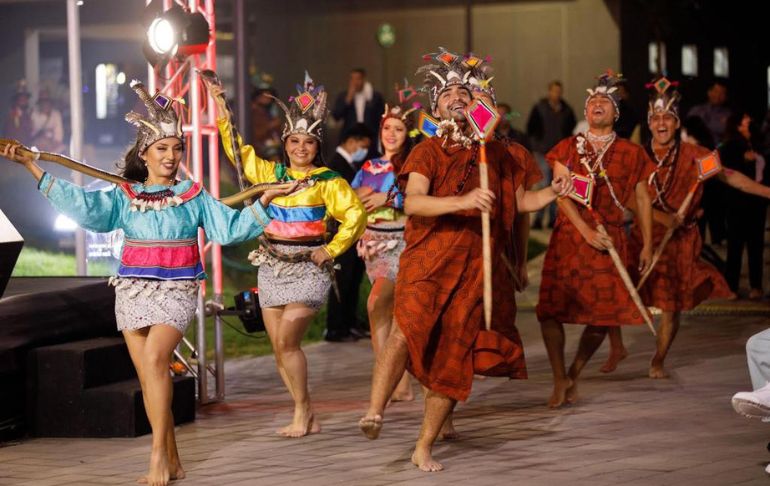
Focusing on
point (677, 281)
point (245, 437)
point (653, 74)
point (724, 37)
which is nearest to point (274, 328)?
point (245, 437)

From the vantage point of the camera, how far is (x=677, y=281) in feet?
35.7

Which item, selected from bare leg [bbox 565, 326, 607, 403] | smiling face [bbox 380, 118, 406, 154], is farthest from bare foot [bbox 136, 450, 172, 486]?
smiling face [bbox 380, 118, 406, 154]

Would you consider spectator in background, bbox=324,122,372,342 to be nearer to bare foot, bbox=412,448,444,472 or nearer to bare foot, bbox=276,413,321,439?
bare foot, bbox=276,413,321,439

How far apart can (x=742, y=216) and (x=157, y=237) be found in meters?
9.73

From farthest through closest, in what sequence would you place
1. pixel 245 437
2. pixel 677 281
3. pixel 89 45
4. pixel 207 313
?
pixel 89 45 → pixel 677 281 → pixel 207 313 → pixel 245 437

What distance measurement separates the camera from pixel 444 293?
7449 millimetres

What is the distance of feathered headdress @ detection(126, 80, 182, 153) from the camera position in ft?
24.2

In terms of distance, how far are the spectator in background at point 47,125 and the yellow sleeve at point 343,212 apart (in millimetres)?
10071

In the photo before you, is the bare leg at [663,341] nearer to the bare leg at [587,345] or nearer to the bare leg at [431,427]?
the bare leg at [587,345]

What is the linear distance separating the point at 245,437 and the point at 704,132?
24.0 ft

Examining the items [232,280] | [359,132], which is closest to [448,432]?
[359,132]

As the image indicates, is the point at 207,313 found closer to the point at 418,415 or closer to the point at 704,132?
the point at 418,415

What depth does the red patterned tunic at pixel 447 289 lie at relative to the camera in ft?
24.3

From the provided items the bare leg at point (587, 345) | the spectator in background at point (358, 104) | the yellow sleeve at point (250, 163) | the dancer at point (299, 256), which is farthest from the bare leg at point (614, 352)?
the spectator in background at point (358, 104)
